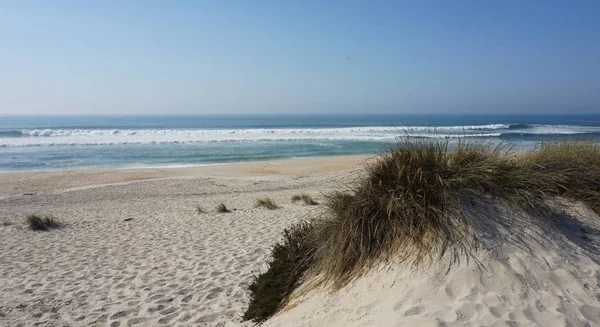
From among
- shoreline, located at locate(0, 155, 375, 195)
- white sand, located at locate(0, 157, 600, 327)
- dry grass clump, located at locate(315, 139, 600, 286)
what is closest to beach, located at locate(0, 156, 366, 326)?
white sand, located at locate(0, 157, 600, 327)

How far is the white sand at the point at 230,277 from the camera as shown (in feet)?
9.73

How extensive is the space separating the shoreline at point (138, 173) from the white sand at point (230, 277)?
23.6ft

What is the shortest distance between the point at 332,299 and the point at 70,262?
5521 mm

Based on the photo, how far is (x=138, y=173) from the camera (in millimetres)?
22172

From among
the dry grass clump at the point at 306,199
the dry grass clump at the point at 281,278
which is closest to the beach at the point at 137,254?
the dry grass clump at the point at 306,199

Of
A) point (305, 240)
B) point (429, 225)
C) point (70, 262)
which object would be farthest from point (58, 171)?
point (429, 225)

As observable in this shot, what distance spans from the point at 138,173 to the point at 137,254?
16.1m

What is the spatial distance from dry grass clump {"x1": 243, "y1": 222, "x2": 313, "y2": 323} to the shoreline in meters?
13.9

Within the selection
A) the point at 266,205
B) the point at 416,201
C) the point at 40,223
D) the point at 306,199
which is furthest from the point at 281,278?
the point at 40,223

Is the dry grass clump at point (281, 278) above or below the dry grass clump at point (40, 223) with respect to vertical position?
above

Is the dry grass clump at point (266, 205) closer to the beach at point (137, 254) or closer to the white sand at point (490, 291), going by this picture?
the beach at point (137, 254)

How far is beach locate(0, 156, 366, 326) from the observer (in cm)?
480

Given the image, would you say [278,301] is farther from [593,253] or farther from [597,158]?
[597,158]

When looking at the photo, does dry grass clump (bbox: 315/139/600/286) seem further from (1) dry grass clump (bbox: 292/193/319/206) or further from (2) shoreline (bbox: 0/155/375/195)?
(2) shoreline (bbox: 0/155/375/195)
